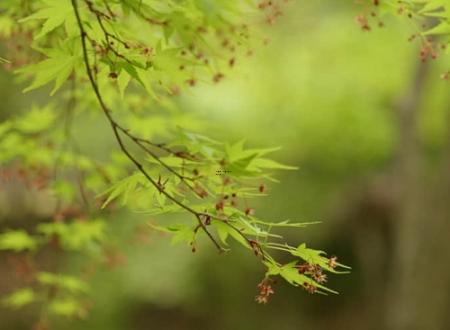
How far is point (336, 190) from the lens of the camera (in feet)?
21.9

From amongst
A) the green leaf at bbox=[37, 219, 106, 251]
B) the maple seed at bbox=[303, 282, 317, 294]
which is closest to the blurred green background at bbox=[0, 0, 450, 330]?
the green leaf at bbox=[37, 219, 106, 251]

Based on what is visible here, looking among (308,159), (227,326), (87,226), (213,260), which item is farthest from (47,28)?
(227,326)

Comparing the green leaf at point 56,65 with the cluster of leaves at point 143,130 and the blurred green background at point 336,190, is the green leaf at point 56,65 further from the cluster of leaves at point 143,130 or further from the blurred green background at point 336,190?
the blurred green background at point 336,190

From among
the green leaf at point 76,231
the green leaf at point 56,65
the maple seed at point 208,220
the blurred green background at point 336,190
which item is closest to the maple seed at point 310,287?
the maple seed at point 208,220

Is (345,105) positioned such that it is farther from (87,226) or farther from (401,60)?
(87,226)

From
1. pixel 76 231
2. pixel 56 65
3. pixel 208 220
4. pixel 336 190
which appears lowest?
pixel 336 190

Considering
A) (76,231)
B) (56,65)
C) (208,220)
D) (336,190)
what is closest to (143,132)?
(76,231)

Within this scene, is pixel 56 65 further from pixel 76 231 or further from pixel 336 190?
pixel 336 190

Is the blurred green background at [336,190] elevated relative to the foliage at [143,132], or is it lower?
lower

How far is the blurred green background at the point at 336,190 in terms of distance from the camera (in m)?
5.24

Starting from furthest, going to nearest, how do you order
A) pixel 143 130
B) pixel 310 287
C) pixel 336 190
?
pixel 336 190 → pixel 143 130 → pixel 310 287

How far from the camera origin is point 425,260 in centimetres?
519

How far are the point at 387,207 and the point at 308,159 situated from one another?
905mm

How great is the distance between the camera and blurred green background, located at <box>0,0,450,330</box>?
5.24 metres
